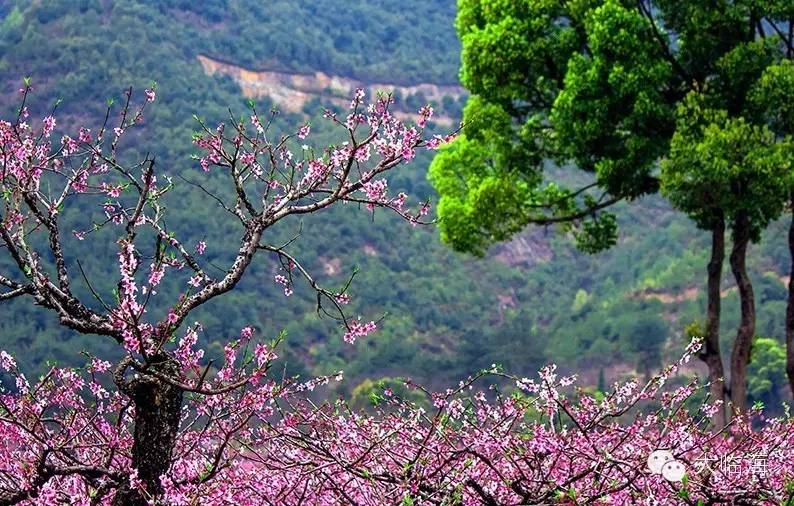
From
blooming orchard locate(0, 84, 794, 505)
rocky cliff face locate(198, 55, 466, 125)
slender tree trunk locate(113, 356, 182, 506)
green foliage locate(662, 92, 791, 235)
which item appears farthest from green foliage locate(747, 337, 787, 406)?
rocky cliff face locate(198, 55, 466, 125)

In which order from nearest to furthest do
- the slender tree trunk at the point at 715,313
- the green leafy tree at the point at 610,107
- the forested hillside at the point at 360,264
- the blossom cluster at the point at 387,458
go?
the blossom cluster at the point at 387,458
the green leafy tree at the point at 610,107
the slender tree trunk at the point at 715,313
the forested hillside at the point at 360,264

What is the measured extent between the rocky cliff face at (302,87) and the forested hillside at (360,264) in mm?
905

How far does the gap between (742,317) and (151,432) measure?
9.41 meters

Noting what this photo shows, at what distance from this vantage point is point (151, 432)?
5.82 metres

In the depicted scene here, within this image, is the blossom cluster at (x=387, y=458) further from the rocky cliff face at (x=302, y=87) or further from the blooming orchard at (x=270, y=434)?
the rocky cliff face at (x=302, y=87)

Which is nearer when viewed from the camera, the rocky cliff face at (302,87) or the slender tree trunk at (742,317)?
the slender tree trunk at (742,317)

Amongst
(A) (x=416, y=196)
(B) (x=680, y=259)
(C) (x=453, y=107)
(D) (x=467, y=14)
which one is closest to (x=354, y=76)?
(C) (x=453, y=107)

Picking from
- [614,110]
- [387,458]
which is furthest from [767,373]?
[387,458]

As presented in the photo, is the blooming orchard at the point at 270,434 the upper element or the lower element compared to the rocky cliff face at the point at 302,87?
lower

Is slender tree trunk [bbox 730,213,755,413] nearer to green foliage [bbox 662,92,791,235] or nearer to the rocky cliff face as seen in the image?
green foliage [bbox 662,92,791,235]

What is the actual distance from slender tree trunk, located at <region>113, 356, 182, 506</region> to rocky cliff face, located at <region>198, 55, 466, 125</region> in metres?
66.5

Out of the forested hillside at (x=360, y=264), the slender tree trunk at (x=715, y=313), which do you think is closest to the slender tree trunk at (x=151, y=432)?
the slender tree trunk at (x=715, y=313)

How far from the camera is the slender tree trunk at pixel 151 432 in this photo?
18.9 feet

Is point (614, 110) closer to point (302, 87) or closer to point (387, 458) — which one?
point (387, 458)
